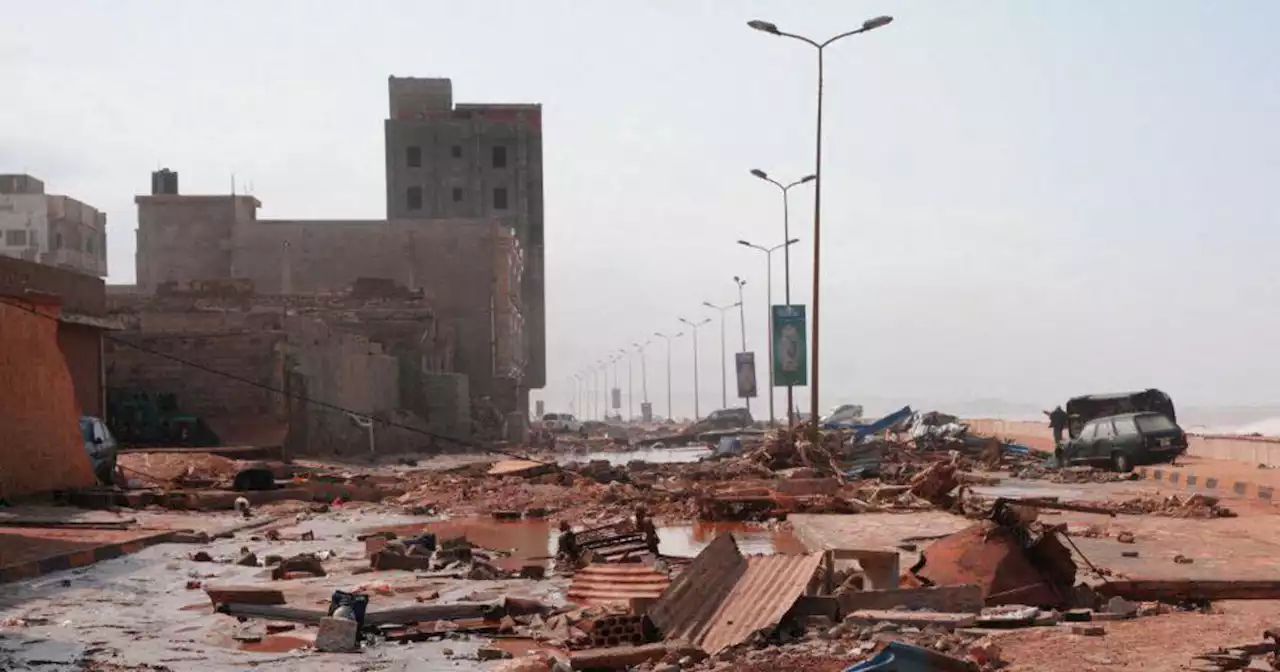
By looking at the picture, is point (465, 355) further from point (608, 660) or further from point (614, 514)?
point (608, 660)

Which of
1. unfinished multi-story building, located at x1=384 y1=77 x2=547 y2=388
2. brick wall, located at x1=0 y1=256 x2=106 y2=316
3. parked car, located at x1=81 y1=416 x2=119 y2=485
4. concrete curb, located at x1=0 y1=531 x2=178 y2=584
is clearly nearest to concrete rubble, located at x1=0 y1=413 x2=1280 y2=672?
concrete curb, located at x1=0 y1=531 x2=178 y2=584

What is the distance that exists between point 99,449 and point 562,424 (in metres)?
76.2

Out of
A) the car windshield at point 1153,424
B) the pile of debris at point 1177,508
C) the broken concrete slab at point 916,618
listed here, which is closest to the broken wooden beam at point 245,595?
the broken concrete slab at point 916,618

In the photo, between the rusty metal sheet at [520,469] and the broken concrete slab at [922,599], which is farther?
the rusty metal sheet at [520,469]

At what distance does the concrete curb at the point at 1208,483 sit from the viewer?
2528 cm

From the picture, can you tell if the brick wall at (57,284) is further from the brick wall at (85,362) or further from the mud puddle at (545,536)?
the mud puddle at (545,536)

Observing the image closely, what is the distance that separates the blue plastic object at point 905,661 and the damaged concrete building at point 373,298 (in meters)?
27.5

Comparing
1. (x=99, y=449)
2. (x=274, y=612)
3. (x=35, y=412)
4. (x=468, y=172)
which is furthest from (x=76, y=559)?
(x=468, y=172)

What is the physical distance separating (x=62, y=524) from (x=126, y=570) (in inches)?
179

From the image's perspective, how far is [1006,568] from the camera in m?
11.2

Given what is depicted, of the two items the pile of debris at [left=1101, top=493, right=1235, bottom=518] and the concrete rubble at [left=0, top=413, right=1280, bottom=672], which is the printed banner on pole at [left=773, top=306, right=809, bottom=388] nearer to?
the concrete rubble at [left=0, top=413, right=1280, bottom=672]

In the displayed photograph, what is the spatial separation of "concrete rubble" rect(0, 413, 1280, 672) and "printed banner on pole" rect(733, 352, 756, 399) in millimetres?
44277

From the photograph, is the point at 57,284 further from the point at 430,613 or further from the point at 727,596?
the point at 727,596

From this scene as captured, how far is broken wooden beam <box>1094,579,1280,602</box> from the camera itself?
11.5 meters
